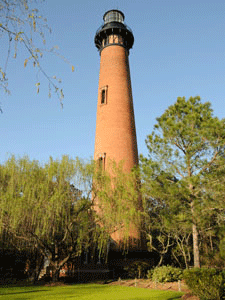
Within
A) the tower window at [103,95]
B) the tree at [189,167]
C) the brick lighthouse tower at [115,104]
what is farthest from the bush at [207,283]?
the tower window at [103,95]

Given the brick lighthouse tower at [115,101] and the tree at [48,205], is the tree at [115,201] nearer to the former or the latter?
the tree at [48,205]

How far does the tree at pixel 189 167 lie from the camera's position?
44.3 ft

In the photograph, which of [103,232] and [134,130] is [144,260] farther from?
[134,130]

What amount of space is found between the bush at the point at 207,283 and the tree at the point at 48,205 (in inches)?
215

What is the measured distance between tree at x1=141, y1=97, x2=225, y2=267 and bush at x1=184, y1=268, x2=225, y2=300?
2.65 meters

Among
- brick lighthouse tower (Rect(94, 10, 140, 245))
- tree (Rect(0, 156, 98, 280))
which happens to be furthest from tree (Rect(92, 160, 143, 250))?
brick lighthouse tower (Rect(94, 10, 140, 245))

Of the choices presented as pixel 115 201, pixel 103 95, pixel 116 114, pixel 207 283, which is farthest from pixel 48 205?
pixel 103 95

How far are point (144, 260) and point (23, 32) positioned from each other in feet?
65.0

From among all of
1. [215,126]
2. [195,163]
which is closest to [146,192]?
[195,163]

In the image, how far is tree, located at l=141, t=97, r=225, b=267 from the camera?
44.3ft

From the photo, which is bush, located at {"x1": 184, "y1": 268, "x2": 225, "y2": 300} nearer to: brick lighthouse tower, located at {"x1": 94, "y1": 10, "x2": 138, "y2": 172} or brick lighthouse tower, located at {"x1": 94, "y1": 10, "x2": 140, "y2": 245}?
brick lighthouse tower, located at {"x1": 94, "y1": 10, "x2": 140, "y2": 245}

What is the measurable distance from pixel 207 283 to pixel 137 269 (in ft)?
29.7

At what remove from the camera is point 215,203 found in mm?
13273

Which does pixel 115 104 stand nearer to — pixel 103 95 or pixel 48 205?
pixel 103 95
